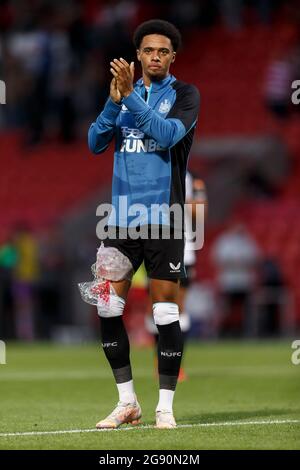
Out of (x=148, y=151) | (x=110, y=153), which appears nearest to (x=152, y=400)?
(x=148, y=151)

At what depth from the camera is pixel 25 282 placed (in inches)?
824

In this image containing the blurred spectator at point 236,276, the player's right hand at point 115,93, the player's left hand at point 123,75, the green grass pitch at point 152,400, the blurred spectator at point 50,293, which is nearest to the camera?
the green grass pitch at point 152,400

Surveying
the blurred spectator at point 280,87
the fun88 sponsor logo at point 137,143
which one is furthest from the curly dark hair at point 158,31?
the blurred spectator at point 280,87

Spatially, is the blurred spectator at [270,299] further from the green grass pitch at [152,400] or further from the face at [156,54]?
the face at [156,54]

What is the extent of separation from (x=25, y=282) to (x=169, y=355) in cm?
1345

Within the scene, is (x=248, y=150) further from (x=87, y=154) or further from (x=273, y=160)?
(x=87, y=154)

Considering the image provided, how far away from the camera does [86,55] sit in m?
25.9

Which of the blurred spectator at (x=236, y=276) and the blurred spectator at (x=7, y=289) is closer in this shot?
the blurred spectator at (x=236, y=276)

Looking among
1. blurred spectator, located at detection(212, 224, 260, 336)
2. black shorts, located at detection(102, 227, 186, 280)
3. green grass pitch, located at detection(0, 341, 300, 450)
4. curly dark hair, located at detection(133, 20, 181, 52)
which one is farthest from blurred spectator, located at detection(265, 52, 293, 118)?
black shorts, located at detection(102, 227, 186, 280)

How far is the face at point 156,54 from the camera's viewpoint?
301 inches

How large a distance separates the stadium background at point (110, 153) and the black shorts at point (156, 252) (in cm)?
1120

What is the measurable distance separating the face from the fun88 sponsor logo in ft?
1.17

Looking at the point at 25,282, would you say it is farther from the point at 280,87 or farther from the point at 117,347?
the point at 117,347
